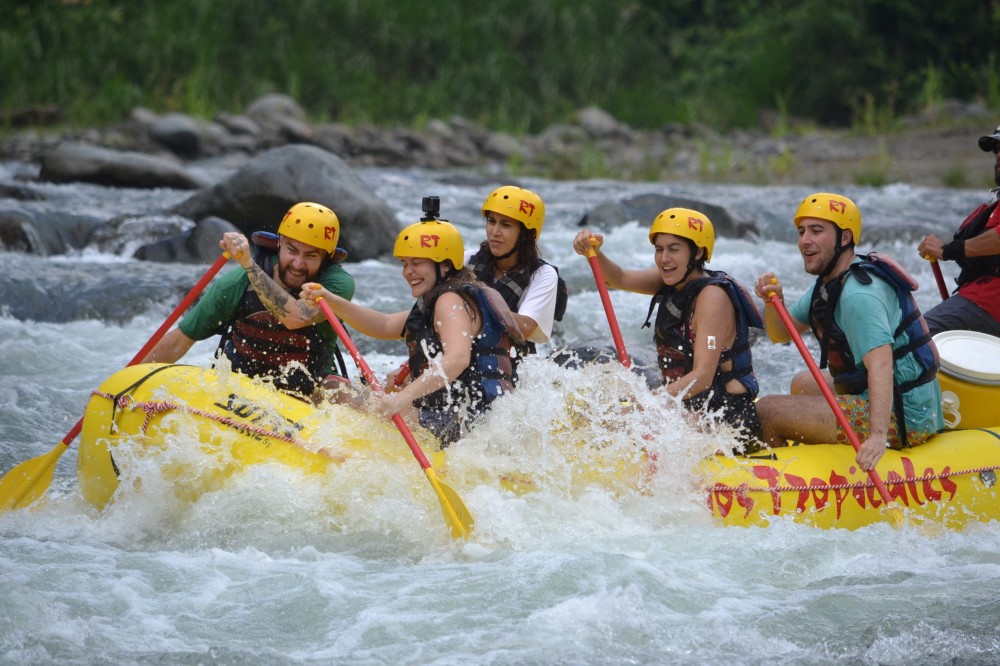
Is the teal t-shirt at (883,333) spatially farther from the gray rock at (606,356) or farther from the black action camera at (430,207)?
the gray rock at (606,356)

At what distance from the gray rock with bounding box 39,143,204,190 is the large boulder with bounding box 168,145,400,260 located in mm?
2978

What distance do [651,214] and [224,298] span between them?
8.21 meters

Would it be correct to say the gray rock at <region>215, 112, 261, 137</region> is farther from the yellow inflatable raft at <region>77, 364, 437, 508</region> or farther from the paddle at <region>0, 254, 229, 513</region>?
the yellow inflatable raft at <region>77, 364, 437, 508</region>

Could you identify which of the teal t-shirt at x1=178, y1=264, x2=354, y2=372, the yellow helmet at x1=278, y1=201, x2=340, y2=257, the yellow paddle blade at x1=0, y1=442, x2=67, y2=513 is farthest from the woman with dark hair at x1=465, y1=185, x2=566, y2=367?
the yellow paddle blade at x1=0, y1=442, x2=67, y2=513

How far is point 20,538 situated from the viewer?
5.32 metres

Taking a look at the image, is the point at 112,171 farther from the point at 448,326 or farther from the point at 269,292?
the point at 448,326

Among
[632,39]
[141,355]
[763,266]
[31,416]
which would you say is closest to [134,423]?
[141,355]

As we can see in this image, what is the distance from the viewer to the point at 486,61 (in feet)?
79.9

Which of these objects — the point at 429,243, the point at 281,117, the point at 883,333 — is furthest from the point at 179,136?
the point at 883,333

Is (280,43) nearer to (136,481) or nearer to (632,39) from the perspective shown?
(632,39)

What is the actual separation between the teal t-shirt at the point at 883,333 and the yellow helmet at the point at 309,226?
2.21 meters

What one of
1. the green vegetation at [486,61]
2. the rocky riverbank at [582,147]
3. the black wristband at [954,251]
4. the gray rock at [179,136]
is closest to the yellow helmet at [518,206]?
the black wristband at [954,251]

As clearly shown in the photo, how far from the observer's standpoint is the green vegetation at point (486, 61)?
20.8 meters

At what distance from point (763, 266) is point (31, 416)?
6.83 meters
